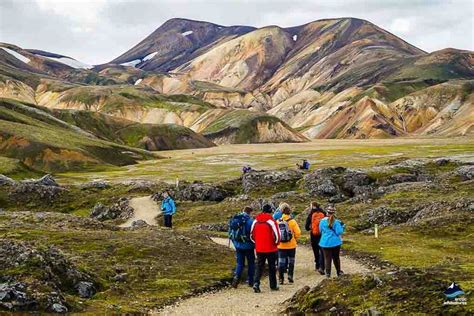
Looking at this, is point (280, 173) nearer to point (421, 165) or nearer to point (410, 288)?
point (421, 165)

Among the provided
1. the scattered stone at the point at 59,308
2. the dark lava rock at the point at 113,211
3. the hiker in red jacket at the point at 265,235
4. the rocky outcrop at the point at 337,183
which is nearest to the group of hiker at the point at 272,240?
the hiker in red jacket at the point at 265,235

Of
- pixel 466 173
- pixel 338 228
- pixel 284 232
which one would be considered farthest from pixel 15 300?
pixel 466 173

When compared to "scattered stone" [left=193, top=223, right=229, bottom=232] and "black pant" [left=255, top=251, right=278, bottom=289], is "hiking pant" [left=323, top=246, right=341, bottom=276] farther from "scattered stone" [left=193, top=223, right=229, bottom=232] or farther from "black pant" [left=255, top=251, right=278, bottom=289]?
"scattered stone" [left=193, top=223, right=229, bottom=232]

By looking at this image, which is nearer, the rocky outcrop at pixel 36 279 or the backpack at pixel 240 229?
the rocky outcrop at pixel 36 279

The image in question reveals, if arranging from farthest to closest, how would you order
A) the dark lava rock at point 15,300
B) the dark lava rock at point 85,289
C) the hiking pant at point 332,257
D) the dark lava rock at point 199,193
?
the dark lava rock at point 199,193 → the hiking pant at point 332,257 → the dark lava rock at point 85,289 → the dark lava rock at point 15,300

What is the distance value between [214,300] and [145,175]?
99387mm

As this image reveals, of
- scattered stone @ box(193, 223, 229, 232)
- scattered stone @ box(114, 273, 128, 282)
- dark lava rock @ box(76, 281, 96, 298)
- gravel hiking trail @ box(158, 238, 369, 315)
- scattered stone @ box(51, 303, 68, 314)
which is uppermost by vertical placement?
scattered stone @ box(51, 303, 68, 314)

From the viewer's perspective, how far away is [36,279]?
20.4 metres

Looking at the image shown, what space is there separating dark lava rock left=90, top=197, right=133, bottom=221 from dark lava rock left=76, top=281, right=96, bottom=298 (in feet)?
123

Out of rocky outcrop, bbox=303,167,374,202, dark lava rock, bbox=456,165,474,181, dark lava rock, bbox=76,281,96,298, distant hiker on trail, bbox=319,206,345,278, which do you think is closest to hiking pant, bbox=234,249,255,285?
distant hiker on trail, bbox=319,206,345,278

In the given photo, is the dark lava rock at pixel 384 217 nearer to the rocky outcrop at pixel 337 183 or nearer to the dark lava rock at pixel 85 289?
the rocky outcrop at pixel 337 183

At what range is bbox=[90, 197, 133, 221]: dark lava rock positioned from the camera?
61906 millimetres

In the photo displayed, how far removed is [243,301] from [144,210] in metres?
40.8

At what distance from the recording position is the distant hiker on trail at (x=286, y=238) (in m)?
26.0
